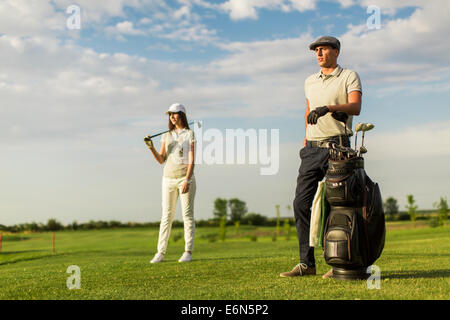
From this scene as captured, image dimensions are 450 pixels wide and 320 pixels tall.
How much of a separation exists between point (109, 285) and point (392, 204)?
41926 millimetres

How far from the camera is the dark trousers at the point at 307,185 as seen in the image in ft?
16.6

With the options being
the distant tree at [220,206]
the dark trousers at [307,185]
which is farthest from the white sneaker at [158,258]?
the distant tree at [220,206]

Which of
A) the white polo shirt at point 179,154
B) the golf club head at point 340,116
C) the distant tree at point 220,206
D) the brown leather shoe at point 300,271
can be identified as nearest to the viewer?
the golf club head at point 340,116

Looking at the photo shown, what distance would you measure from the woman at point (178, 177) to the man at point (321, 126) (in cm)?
268

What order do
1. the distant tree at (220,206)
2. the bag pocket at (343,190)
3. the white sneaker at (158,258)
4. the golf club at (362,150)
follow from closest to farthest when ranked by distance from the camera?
the bag pocket at (343,190) < the golf club at (362,150) < the white sneaker at (158,258) < the distant tree at (220,206)

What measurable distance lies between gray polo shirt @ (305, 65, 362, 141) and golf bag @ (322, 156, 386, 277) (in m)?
0.47

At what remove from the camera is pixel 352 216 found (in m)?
4.62

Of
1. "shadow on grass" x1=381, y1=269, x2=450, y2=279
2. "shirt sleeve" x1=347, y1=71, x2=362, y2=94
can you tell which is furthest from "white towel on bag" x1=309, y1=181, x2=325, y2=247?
"shirt sleeve" x1=347, y1=71, x2=362, y2=94

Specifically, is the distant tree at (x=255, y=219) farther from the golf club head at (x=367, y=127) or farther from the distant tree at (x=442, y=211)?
the golf club head at (x=367, y=127)

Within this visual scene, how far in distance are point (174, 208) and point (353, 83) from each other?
3945 mm

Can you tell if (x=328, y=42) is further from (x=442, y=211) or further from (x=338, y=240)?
(x=442, y=211)
